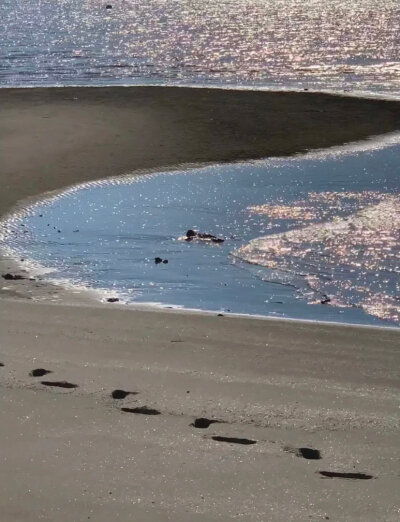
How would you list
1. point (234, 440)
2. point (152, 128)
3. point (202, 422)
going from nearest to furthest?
point (234, 440), point (202, 422), point (152, 128)

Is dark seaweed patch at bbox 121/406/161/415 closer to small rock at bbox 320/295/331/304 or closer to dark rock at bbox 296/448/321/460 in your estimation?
dark rock at bbox 296/448/321/460

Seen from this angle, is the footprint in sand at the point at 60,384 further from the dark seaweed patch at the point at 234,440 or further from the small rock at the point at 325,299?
the small rock at the point at 325,299

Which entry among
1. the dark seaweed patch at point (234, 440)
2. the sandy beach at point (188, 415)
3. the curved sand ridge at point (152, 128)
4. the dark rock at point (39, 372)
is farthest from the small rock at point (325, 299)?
the curved sand ridge at point (152, 128)

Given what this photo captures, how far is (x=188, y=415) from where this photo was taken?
21.9ft

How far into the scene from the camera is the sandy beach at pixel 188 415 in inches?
217

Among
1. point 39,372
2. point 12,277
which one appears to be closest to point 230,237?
point 12,277

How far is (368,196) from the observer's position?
1468 cm

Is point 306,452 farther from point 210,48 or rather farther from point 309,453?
point 210,48

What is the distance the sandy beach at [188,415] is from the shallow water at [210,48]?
20899 mm

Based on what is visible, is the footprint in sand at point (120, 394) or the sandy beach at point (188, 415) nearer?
the sandy beach at point (188, 415)

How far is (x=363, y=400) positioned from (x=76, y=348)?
7.36ft

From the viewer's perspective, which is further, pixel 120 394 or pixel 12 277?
pixel 12 277

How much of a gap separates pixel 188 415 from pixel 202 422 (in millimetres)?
151

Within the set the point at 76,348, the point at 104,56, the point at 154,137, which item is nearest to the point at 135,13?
the point at 104,56
